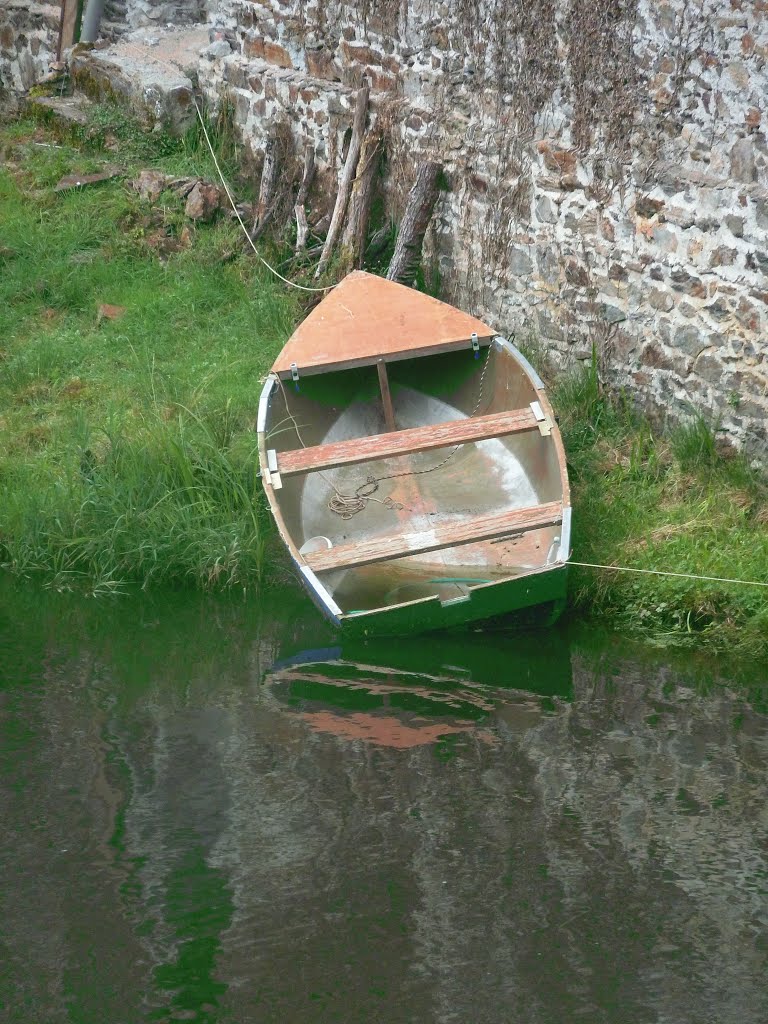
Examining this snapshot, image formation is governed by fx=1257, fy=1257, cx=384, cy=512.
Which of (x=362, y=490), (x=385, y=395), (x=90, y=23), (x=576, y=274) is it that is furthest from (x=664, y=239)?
(x=90, y=23)

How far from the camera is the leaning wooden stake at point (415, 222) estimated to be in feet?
25.0

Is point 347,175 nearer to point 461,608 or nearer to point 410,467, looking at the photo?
point 410,467

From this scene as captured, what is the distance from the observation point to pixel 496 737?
4695 millimetres

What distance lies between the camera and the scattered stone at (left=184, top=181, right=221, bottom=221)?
8953mm

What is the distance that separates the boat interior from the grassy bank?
274mm

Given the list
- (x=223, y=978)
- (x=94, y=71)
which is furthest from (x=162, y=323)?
(x=223, y=978)

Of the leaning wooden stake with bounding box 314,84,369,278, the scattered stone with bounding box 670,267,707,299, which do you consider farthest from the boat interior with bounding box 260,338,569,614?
the leaning wooden stake with bounding box 314,84,369,278

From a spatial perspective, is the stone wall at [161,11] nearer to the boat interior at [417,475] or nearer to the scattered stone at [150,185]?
the scattered stone at [150,185]

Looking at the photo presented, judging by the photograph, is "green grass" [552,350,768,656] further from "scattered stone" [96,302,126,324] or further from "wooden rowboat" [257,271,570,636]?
"scattered stone" [96,302,126,324]

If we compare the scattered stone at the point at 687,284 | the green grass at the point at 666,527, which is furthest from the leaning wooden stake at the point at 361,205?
the scattered stone at the point at 687,284

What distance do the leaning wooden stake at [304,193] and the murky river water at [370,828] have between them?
3760 millimetres

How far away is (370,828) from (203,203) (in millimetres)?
5958

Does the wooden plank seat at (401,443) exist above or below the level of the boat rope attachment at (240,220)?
below

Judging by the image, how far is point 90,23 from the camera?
10820 millimetres
